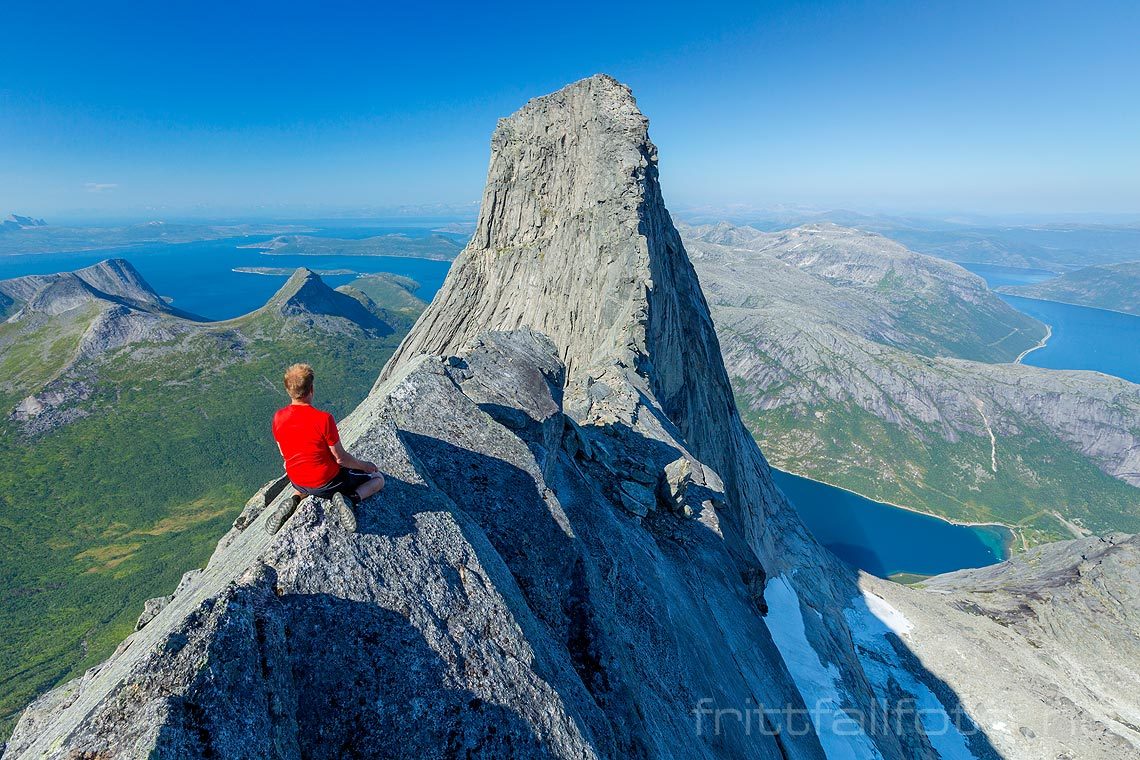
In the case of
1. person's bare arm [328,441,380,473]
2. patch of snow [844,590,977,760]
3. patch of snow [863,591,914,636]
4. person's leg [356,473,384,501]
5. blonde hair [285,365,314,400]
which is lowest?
patch of snow [863,591,914,636]

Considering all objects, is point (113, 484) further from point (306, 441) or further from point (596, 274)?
point (306, 441)

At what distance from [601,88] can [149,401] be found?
7689 inches

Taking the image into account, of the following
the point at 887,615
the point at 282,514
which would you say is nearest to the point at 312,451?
the point at 282,514

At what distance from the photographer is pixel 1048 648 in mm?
54500

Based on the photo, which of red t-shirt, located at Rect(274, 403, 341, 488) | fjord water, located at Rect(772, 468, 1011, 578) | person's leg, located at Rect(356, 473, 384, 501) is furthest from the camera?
fjord water, located at Rect(772, 468, 1011, 578)

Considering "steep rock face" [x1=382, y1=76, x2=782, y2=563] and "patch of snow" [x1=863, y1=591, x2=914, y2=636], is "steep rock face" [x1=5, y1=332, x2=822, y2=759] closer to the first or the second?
"steep rock face" [x1=382, y1=76, x2=782, y2=563]

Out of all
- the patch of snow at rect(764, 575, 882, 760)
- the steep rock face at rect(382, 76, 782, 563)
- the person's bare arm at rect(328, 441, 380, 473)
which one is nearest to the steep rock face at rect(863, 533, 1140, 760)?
the patch of snow at rect(764, 575, 882, 760)

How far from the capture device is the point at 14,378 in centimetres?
17475

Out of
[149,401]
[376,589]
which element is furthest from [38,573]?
[376,589]

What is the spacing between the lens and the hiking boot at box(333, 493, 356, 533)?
934 cm

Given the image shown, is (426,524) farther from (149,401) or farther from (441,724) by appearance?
(149,401)

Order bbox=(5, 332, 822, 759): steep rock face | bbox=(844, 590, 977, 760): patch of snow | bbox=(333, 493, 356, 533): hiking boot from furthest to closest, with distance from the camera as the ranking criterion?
bbox=(844, 590, 977, 760): patch of snow → bbox=(333, 493, 356, 533): hiking boot → bbox=(5, 332, 822, 759): steep rock face

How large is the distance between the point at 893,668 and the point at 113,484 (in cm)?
18573

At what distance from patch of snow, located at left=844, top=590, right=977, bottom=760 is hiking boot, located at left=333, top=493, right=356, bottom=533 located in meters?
53.7
